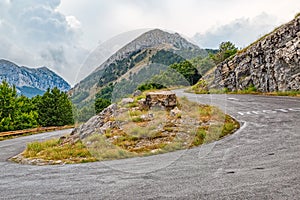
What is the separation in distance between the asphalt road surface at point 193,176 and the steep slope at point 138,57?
2.76 meters

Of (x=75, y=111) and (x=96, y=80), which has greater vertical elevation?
(x=96, y=80)

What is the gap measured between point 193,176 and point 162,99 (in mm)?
8264

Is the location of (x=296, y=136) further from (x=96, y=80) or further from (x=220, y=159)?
(x=96, y=80)

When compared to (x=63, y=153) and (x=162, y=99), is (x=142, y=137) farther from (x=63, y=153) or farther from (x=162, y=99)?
(x=63, y=153)

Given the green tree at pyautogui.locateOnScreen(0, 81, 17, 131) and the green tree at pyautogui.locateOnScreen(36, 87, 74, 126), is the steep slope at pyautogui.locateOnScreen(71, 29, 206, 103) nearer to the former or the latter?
the green tree at pyautogui.locateOnScreen(0, 81, 17, 131)

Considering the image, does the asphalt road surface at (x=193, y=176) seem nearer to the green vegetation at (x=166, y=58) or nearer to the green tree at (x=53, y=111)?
the green vegetation at (x=166, y=58)

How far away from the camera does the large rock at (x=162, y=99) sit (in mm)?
14805

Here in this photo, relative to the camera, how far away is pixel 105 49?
10141mm

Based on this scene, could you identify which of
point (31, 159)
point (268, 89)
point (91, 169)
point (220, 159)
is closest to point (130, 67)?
point (91, 169)

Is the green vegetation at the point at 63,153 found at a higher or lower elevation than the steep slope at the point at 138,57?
lower

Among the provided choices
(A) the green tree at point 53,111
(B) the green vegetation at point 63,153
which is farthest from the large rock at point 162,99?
(A) the green tree at point 53,111

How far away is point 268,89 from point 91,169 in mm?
26194

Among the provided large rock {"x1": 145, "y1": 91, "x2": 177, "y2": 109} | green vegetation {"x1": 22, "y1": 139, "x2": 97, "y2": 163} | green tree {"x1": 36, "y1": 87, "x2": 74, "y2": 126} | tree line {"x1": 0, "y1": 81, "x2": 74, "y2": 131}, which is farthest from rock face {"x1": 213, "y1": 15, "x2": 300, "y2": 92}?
green tree {"x1": 36, "y1": 87, "x2": 74, "y2": 126}

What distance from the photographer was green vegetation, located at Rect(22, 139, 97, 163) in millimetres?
12031
